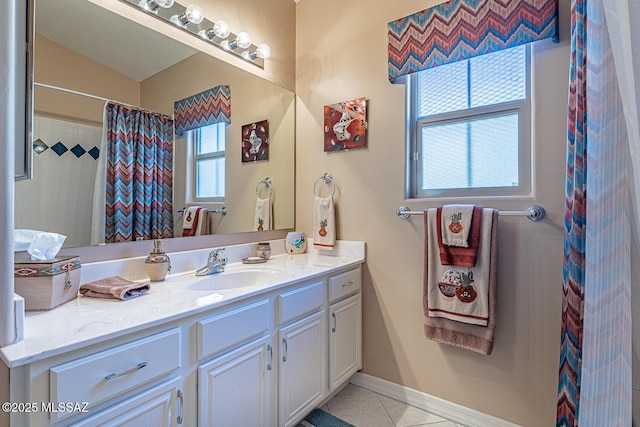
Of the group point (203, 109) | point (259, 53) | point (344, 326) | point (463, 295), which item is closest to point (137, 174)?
point (203, 109)

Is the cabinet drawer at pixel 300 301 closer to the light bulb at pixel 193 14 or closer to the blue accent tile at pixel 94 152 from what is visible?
the blue accent tile at pixel 94 152

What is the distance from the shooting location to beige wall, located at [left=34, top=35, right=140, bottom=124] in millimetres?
1162

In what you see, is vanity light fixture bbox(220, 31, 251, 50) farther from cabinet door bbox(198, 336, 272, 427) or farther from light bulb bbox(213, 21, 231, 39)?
cabinet door bbox(198, 336, 272, 427)

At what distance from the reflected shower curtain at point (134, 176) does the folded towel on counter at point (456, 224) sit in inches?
53.8

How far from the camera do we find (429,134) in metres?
1.82

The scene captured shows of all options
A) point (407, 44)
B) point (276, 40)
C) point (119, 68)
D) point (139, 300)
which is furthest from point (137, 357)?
point (276, 40)

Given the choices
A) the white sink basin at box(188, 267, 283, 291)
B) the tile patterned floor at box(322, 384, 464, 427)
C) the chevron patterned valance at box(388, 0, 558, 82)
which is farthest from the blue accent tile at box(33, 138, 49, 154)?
the tile patterned floor at box(322, 384, 464, 427)

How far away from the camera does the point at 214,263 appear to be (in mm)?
1621

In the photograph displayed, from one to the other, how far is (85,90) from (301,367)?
1.52 m

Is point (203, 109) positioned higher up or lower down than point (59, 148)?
higher up

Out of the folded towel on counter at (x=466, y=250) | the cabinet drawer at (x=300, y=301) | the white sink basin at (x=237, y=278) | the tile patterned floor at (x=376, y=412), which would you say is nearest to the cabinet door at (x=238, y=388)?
the cabinet drawer at (x=300, y=301)

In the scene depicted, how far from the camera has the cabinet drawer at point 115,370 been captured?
2.49 ft

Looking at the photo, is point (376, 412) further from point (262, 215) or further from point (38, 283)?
point (38, 283)

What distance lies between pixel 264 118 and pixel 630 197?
1835 millimetres
